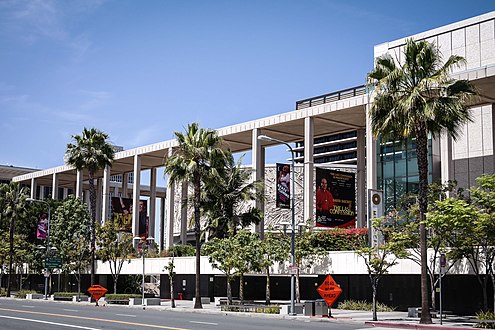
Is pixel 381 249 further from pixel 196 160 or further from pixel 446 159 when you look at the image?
pixel 446 159

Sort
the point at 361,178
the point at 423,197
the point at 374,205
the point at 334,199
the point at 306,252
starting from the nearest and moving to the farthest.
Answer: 1. the point at 423,197
2. the point at 374,205
3. the point at 306,252
4. the point at 334,199
5. the point at 361,178

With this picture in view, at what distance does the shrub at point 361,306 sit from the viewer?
4066cm

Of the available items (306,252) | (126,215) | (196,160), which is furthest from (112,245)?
(306,252)

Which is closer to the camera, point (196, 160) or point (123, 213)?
point (196, 160)

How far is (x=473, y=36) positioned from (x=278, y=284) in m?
25.4

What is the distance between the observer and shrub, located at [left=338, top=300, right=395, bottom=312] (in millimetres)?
40656

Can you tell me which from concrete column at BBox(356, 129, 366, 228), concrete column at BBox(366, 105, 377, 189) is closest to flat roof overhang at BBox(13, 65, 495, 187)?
concrete column at BBox(356, 129, 366, 228)

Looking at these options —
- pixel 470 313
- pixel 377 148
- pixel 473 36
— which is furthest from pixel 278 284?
pixel 473 36

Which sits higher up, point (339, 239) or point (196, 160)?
point (196, 160)

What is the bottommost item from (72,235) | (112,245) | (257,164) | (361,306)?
(361,306)

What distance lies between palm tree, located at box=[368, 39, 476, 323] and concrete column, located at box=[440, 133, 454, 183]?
18229 millimetres

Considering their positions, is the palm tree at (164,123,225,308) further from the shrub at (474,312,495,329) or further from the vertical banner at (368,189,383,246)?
the shrub at (474,312,495,329)

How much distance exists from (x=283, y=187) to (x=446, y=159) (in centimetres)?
1277

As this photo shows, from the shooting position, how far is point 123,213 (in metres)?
71.9
